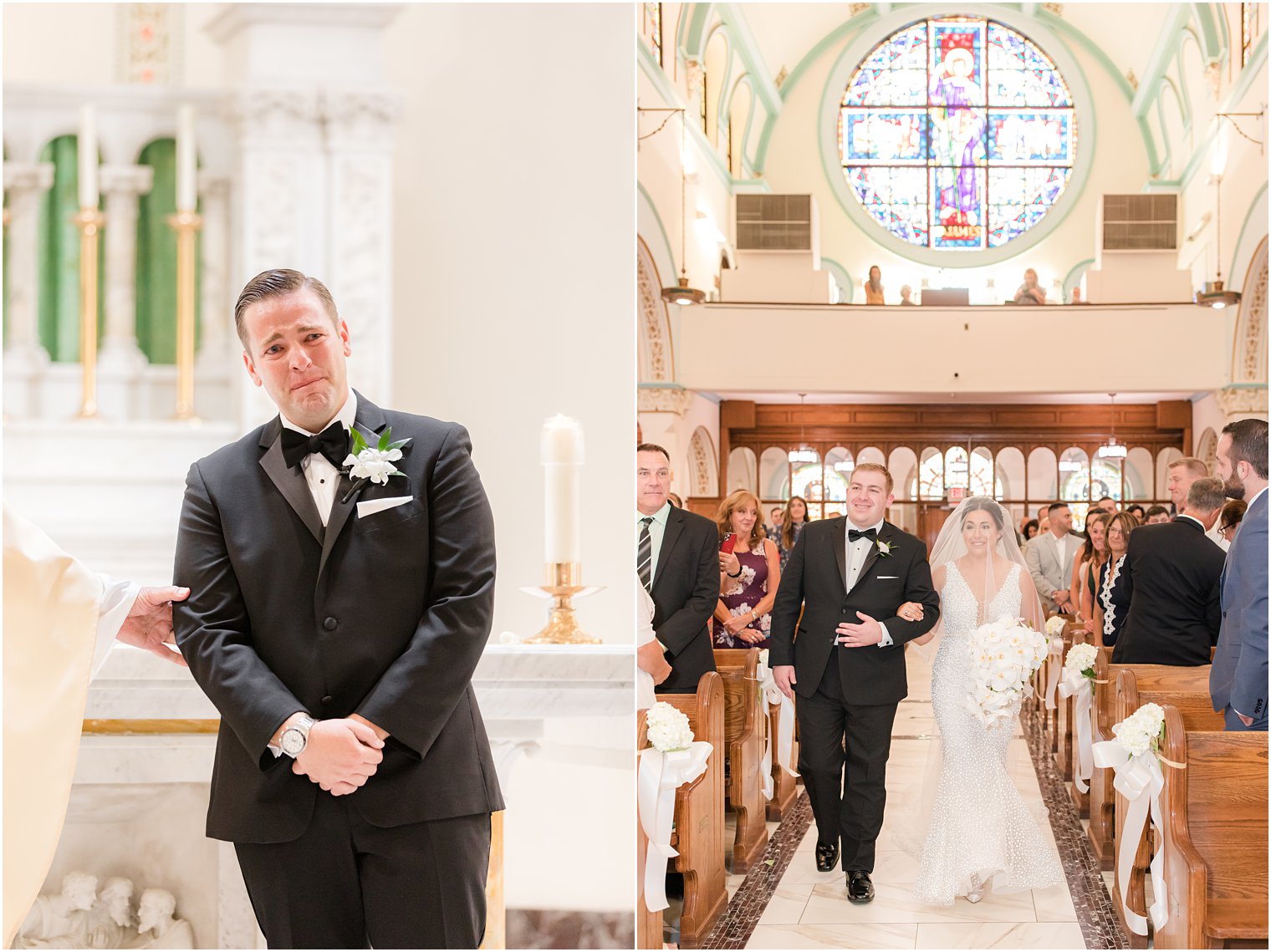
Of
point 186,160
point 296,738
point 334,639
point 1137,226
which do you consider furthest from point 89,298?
point 1137,226

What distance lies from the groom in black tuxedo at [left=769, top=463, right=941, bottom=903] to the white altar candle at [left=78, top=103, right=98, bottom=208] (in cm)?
262

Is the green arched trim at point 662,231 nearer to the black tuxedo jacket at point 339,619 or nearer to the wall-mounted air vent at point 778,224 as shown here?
the wall-mounted air vent at point 778,224

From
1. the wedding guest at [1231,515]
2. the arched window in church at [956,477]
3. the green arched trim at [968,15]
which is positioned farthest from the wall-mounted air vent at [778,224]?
the wedding guest at [1231,515]

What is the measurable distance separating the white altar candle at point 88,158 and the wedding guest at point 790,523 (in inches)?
160

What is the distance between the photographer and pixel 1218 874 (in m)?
3.17

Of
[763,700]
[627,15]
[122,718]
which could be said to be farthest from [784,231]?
[122,718]

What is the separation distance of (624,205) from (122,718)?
74.5 inches

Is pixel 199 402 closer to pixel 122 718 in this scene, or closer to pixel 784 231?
pixel 122 718

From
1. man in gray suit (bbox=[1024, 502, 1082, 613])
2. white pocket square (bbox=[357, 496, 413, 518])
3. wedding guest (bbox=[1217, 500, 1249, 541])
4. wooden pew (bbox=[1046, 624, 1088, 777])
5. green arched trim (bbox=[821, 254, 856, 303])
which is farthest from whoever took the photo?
green arched trim (bbox=[821, 254, 856, 303])

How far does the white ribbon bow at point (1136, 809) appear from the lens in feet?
10.8

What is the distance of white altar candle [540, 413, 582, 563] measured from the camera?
8.94 feet

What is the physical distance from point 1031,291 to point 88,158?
17.7ft

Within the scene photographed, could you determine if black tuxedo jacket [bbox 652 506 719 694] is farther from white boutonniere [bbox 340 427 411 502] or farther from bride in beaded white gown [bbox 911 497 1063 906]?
white boutonniere [bbox 340 427 411 502]

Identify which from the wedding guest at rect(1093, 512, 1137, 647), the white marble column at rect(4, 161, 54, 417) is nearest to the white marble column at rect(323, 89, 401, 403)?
the white marble column at rect(4, 161, 54, 417)
